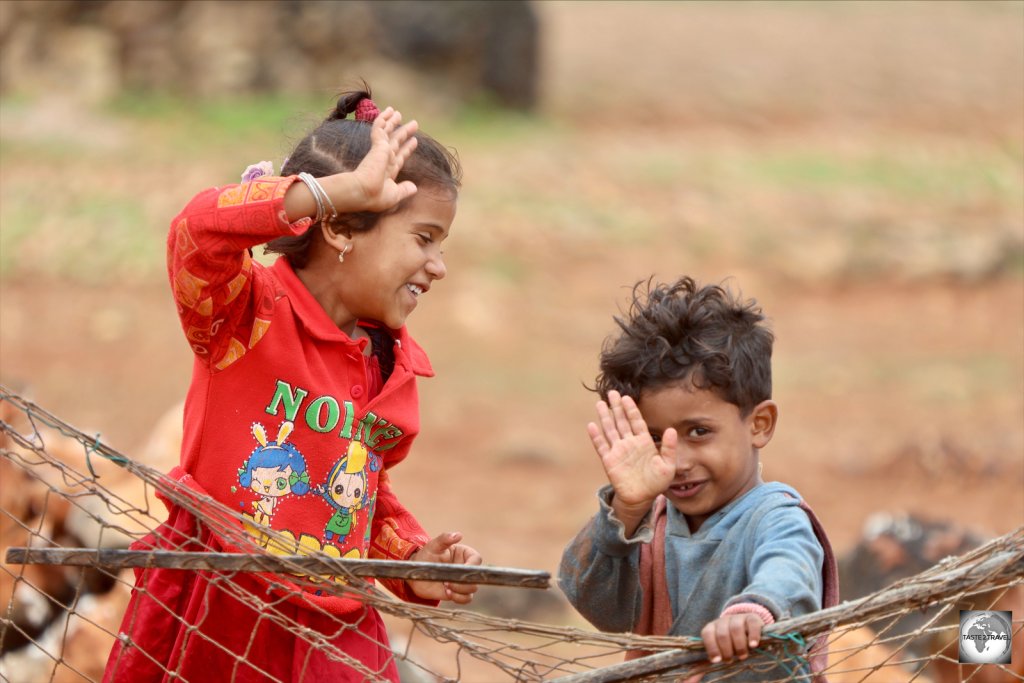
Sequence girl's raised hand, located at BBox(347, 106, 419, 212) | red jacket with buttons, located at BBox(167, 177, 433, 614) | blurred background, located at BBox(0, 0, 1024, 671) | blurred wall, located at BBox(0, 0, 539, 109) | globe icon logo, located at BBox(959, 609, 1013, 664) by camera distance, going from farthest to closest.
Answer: blurred wall, located at BBox(0, 0, 539, 109)
blurred background, located at BBox(0, 0, 1024, 671)
globe icon logo, located at BBox(959, 609, 1013, 664)
red jacket with buttons, located at BBox(167, 177, 433, 614)
girl's raised hand, located at BBox(347, 106, 419, 212)

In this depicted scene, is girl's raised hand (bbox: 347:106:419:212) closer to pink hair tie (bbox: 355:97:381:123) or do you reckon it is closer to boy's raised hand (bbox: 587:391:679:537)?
pink hair tie (bbox: 355:97:381:123)

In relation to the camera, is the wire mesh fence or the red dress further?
the red dress

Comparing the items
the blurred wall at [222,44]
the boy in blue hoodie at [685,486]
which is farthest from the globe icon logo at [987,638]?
the blurred wall at [222,44]

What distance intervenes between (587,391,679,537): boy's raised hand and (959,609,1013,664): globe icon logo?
75 centimetres

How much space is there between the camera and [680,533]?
2.67 metres

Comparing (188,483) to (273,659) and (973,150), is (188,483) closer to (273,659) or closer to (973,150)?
(273,659)

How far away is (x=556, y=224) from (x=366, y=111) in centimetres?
846

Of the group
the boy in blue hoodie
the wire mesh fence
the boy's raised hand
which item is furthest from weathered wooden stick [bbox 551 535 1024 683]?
the boy's raised hand

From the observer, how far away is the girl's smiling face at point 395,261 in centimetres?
261

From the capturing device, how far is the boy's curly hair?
2.65m

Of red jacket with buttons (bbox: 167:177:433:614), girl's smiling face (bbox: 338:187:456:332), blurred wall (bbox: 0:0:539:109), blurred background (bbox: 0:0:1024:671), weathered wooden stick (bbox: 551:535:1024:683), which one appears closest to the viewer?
weathered wooden stick (bbox: 551:535:1024:683)

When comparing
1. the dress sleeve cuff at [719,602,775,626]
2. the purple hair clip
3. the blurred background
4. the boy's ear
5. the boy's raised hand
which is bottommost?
the dress sleeve cuff at [719,602,775,626]

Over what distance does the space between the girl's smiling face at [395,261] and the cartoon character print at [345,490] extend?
11.3 inches

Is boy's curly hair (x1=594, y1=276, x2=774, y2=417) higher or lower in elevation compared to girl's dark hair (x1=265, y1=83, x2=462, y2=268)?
lower
